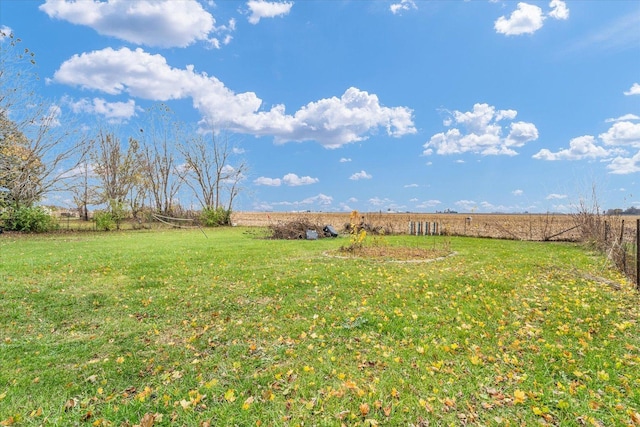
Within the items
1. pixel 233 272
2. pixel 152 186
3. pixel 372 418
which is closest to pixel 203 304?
pixel 233 272

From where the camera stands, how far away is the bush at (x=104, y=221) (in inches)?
843

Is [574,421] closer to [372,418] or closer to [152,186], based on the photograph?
[372,418]

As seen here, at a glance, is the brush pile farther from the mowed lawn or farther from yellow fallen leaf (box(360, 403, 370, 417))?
yellow fallen leaf (box(360, 403, 370, 417))

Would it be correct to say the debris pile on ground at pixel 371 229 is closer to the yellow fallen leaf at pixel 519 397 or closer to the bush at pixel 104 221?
the bush at pixel 104 221

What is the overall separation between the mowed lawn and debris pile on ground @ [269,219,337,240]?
8.37 meters

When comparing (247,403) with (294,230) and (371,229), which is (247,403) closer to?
(294,230)

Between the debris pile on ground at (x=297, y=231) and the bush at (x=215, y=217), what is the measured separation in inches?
419

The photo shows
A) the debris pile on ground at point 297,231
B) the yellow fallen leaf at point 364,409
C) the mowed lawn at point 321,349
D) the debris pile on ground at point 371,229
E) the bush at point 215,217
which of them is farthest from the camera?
the bush at point 215,217

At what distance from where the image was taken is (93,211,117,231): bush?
21.4 m

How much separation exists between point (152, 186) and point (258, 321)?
29.7 m

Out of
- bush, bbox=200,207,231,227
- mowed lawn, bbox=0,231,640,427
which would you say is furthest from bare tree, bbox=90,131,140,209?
mowed lawn, bbox=0,231,640,427

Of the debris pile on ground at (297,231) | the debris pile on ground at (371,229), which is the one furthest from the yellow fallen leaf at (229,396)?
the debris pile on ground at (371,229)

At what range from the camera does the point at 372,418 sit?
9.27 ft

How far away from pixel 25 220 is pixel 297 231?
1525 cm
